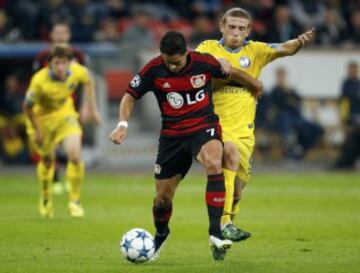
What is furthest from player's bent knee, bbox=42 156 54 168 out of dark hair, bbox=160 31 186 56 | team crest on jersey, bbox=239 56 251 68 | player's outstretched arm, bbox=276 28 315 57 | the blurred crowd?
the blurred crowd

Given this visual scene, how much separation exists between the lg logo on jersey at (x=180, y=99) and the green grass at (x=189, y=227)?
1551 mm

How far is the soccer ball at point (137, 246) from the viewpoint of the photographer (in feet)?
37.0

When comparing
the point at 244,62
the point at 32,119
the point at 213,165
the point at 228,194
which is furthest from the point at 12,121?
the point at 213,165

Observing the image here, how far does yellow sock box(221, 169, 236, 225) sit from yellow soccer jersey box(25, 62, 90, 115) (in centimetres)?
525

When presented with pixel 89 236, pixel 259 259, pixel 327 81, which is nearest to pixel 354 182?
pixel 327 81

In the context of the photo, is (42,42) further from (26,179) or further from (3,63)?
(26,179)

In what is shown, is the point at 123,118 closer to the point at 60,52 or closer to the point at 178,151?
the point at 178,151

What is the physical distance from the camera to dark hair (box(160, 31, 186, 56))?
11.1 metres

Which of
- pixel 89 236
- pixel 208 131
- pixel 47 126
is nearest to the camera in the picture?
pixel 208 131

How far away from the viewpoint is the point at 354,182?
2356 cm

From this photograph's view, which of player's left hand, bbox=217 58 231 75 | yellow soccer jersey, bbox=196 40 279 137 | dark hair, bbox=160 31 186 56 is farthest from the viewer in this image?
yellow soccer jersey, bbox=196 40 279 137

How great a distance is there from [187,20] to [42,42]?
447cm

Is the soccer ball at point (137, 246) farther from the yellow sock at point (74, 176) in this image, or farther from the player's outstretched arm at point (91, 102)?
the player's outstretched arm at point (91, 102)

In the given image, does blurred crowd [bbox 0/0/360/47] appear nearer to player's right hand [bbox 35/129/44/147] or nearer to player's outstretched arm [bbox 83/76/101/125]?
player's outstretched arm [bbox 83/76/101/125]
